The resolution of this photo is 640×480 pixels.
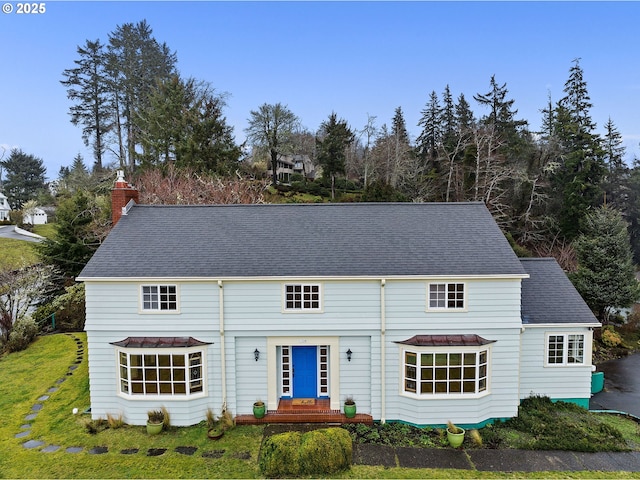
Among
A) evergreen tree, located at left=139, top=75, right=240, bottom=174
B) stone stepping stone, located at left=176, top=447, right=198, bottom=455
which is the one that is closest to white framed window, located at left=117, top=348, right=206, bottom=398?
stone stepping stone, located at left=176, top=447, right=198, bottom=455

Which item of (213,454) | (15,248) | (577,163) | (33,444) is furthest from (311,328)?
(15,248)

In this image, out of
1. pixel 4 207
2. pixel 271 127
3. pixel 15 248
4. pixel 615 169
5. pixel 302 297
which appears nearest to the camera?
pixel 302 297

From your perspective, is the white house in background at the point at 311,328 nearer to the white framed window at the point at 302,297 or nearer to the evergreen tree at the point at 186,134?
the white framed window at the point at 302,297

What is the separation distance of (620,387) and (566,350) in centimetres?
684

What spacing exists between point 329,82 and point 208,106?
13768 mm

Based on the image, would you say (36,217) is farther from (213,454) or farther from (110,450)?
(213,454)

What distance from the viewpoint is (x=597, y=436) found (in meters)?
12.9

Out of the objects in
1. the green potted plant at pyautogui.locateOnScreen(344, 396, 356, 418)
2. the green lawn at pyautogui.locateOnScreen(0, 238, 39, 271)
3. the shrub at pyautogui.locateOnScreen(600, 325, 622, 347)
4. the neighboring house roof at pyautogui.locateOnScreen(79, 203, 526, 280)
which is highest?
the neighboring house roof at pyautogui.locateOnScreen(79, 203, 526, 280)

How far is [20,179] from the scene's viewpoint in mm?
70688

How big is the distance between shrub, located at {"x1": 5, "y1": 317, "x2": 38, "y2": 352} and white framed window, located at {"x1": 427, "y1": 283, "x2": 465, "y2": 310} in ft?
76.3

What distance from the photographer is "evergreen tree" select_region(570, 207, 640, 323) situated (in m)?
25.9

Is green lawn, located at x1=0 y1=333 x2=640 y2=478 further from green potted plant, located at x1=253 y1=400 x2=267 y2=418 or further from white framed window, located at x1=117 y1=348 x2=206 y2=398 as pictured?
white framed window, located at x1=117 y1=348 x2=206 y2=398

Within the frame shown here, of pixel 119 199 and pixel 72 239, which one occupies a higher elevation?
pixel 119 199

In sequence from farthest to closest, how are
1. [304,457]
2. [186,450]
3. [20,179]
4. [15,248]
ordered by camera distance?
[20,179] < [15,248] < [186,450] < [304,457]
